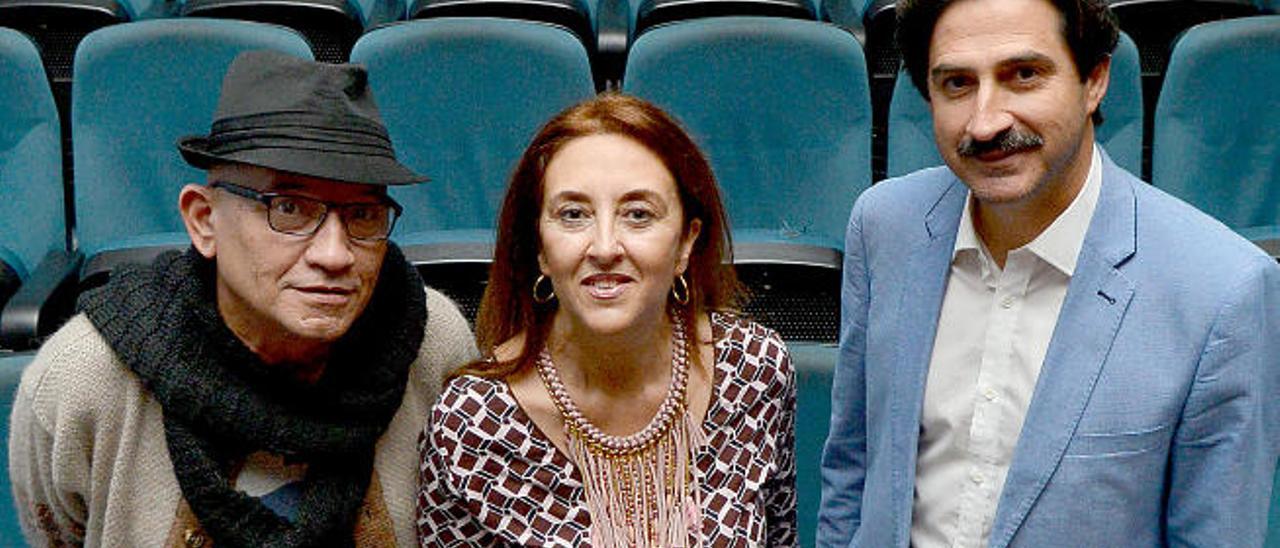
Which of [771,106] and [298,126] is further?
[771,106]

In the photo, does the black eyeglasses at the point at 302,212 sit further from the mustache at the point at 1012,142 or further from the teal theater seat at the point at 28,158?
the teal theater seat at the point at 28,158

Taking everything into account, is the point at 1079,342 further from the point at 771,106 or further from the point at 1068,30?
the point at 771,106

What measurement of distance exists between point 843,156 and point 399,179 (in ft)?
2.45

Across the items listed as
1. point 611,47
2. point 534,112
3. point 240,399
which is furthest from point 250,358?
point 611,47

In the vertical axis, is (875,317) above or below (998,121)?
below

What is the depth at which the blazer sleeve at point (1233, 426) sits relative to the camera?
58 centimetres

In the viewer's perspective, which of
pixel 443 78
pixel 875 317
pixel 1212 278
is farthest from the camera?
pixel 443 78

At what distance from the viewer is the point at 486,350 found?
0.73 meters

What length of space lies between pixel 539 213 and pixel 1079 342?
0.85 ft

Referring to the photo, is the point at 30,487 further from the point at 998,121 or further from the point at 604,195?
the point at 998,121

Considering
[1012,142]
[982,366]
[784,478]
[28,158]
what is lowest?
[28,158]

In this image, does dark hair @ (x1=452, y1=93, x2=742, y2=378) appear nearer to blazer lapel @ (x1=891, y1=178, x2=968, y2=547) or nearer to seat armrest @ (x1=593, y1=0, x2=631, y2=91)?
blazer lapel @ (x1=891, y1=178, x2=968, y2=547)

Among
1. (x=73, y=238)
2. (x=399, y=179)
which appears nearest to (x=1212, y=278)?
(x=399, y=179)

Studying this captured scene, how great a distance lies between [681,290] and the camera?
746 millimetres
